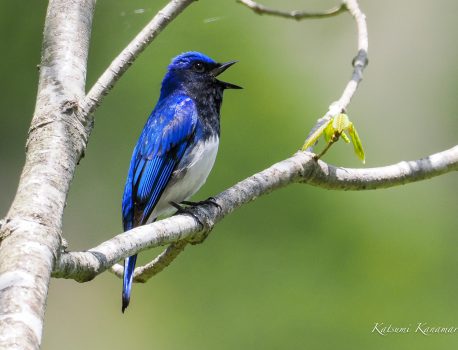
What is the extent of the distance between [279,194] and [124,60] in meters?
2.75

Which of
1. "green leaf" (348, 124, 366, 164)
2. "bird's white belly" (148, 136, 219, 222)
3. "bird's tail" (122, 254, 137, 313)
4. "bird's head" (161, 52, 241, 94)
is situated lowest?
"bird's tail" (122, 254, 137, 313)

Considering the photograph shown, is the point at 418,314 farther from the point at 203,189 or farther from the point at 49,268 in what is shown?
the point at 49,268

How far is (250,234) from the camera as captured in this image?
5.81 meters

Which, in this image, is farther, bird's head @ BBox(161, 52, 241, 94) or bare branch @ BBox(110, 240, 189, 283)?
bird's head @ BBox(161, 52, 241, 94)

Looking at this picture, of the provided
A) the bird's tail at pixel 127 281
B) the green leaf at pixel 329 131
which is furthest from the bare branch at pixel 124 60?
the bird's tail at pixel 127 281

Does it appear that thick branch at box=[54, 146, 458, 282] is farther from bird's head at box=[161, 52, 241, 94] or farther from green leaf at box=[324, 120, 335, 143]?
bird's head at box=[161, 52, 241, 94]

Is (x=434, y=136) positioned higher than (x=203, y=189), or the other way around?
(x=434, y=136)

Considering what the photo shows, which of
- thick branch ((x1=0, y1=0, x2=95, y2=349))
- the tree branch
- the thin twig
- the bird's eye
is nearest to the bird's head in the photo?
the bird's eye

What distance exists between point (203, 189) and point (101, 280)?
1104mm

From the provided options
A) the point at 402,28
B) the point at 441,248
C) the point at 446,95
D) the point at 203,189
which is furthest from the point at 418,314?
the point at 402,28

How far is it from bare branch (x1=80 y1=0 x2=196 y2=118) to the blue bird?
115cm

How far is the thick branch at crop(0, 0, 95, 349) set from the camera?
6.14 feet

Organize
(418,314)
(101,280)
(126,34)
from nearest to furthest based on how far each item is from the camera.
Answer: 1. (418,314)
2. (101,280)
3. (126,34)

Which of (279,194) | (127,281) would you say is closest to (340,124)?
(127,281)
